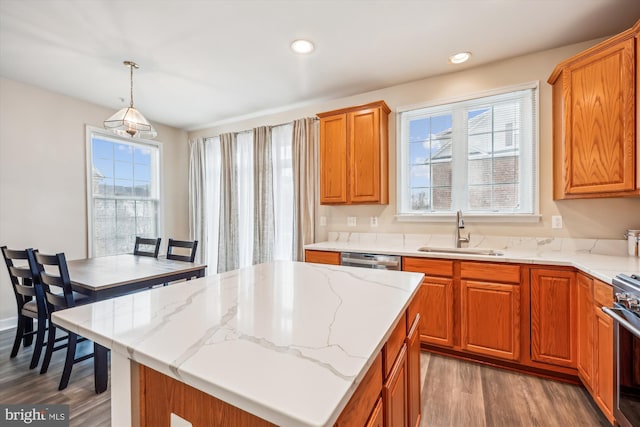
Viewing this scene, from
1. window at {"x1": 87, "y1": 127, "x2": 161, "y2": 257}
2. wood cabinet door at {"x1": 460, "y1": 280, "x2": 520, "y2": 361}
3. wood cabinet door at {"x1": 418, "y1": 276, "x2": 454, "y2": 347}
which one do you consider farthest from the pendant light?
wood cabinet door at {"x1": 460, "y1": 280, "x2": 520, "y2": 361}

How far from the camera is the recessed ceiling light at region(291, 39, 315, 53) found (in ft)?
8.20

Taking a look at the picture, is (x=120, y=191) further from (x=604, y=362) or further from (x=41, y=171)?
(x=604, y=362)

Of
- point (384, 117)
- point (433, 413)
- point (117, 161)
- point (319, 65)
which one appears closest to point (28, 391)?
point (433, 413)

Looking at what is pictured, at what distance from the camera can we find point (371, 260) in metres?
2.76

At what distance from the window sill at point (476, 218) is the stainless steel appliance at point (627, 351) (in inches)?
48.5

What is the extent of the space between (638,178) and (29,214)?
18.2ft

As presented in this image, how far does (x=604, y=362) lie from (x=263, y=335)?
6.68 ft

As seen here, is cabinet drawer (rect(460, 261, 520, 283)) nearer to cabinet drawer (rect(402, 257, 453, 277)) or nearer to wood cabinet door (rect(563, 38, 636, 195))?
cabinet drawer (rect(402, 257, 453, 277))

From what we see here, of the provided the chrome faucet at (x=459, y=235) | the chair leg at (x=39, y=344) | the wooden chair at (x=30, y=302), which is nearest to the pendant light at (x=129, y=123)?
the wooden chair at (x=30, y=302)

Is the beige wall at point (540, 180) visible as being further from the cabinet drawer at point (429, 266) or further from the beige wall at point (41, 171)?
the beige wall at point (41, 171)

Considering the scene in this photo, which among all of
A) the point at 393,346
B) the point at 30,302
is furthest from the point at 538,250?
the point at 30,302

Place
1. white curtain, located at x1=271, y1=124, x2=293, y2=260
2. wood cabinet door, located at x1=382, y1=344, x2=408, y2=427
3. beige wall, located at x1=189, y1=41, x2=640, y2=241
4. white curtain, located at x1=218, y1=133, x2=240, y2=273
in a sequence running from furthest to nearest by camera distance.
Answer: white curtain, located at x1=218, y1=133, x2=240, y2=273 → white curtain, located at x1=271, y1=124, x2=293, y2=260 → beige wall, located at x1=189, y1=41, x2=640, y2=241 → wood cabinet door, located at x1=382, y1=344, x2=408, y2=427

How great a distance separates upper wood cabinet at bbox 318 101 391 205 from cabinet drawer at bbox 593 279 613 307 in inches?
72.4

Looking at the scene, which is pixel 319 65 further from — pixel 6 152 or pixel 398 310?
pixel 6 152
